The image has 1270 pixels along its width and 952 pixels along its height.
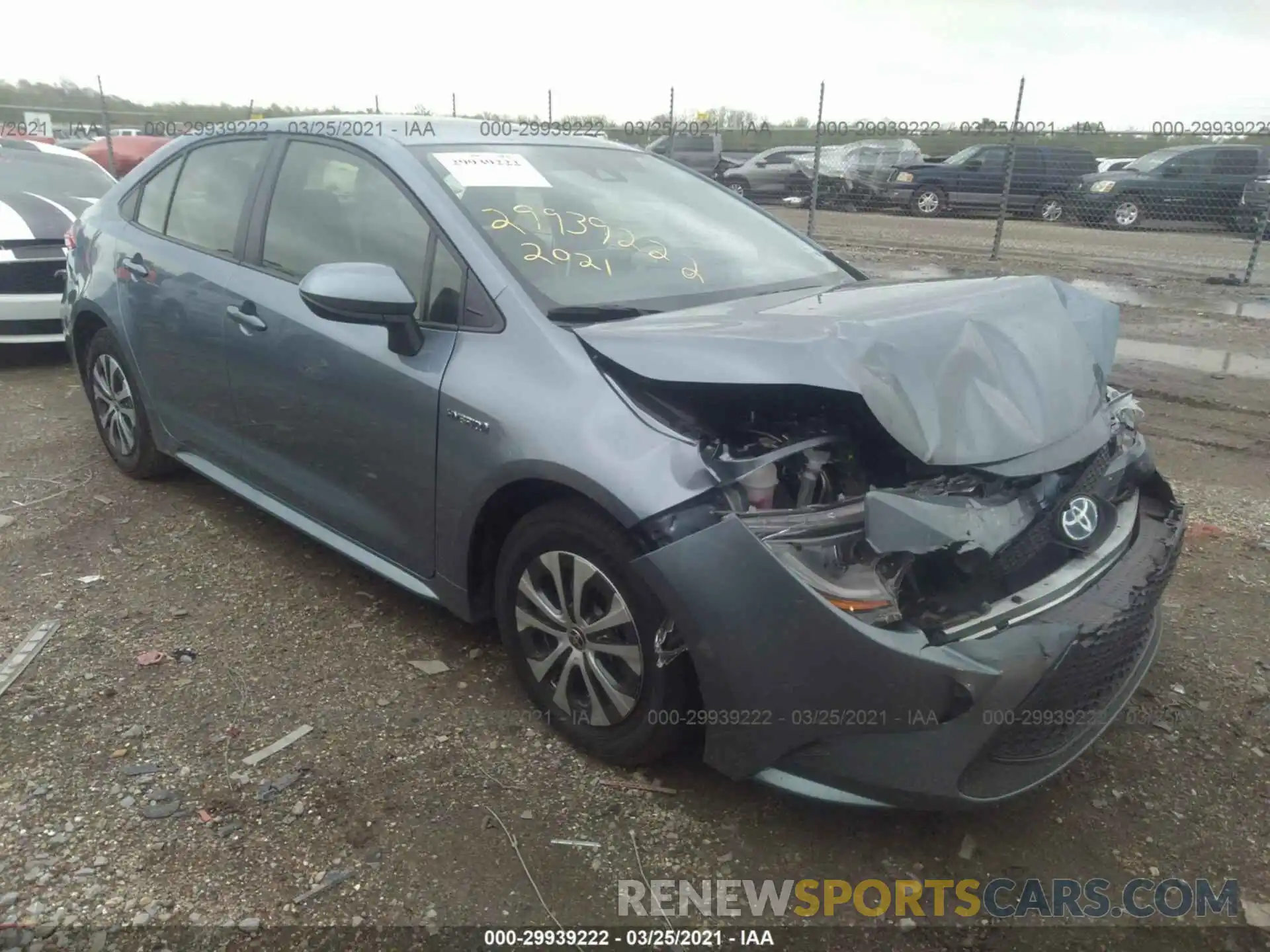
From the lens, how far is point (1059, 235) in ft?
48.5

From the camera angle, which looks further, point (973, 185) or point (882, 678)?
point (973, 185)

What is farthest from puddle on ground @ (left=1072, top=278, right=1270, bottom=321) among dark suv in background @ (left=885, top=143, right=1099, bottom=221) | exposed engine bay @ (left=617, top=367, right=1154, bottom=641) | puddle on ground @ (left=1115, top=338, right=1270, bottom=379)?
exposed engine bay @ (left=617, top=367, right=1154, bottom=641)

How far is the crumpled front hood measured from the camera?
2.07 meters

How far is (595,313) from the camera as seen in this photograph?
8.30ft

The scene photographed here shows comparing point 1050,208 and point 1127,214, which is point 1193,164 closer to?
point 1127,214

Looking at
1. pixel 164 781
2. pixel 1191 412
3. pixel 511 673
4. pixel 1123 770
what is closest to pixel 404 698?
pixel 511 673

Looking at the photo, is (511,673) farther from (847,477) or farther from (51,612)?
(51,612)

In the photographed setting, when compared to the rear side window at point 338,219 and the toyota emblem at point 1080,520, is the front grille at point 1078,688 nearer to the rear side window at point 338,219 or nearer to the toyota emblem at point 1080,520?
the toyota emblem at point 1080,520

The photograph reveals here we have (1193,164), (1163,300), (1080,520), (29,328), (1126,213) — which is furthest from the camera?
(1126,213)

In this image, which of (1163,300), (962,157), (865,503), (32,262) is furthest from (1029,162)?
(865,503)

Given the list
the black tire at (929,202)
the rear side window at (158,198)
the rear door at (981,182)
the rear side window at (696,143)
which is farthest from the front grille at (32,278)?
the rear side window at (696,143)

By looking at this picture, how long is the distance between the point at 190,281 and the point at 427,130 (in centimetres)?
114

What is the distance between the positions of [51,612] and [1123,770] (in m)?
3.46

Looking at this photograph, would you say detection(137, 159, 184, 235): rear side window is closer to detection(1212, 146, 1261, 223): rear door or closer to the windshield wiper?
the windshield wiper
